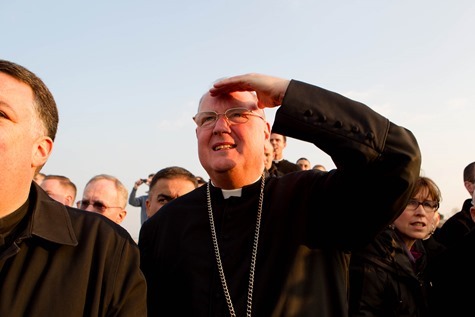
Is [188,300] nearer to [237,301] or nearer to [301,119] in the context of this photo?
[237,301]

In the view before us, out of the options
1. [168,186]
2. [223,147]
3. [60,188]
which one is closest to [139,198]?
[60,188]

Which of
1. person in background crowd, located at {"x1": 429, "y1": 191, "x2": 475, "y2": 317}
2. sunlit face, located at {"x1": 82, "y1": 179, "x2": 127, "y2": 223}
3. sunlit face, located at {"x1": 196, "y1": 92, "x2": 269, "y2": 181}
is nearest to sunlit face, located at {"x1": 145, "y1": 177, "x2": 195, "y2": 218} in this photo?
sunlit face, located at {"x1": 82, "y1": 179, "x2": 127, "y2": 223}

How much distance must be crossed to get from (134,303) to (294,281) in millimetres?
804

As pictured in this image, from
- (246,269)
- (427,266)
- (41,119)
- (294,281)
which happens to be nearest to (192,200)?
(246,269)

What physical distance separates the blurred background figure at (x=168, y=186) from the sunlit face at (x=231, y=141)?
2.35m

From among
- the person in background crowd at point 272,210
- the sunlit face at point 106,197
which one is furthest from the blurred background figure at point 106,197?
the person in background crowd at point 272,210

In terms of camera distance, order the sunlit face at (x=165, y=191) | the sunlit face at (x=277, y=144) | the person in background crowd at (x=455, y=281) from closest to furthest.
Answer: the person in background crowd at (x=455, y=281) < the sunlit face at (x=165, y=191) < the sunlit face at (x=277, y=144)

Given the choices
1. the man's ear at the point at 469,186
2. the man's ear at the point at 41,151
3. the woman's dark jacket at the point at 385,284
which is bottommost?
the woman's dark jacket at the point at 385,284

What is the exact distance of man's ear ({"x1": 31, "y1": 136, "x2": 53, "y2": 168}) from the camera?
2.24 meters

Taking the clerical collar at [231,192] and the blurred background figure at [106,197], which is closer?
the clerical collar at [231,192]

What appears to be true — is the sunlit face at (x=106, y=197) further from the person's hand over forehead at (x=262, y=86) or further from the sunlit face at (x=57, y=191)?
the person's hand over forehead at (x=262, y=86)

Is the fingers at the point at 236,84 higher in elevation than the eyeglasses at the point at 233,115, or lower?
higher

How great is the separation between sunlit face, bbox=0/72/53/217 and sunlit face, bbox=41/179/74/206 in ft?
14.9

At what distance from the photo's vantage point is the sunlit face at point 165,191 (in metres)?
5.10
